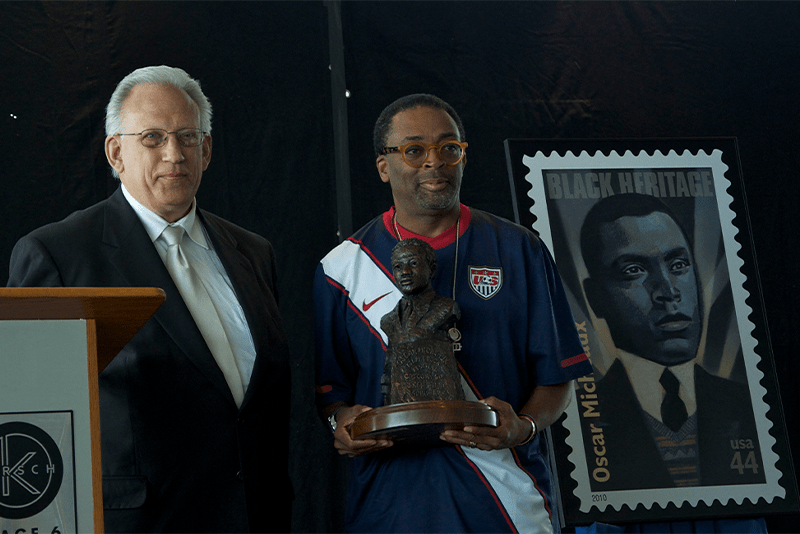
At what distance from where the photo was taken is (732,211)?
11.7 feet

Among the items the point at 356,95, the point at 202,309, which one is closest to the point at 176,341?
the point at 202,309

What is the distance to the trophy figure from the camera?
1.90 metres

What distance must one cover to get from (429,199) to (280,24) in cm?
193

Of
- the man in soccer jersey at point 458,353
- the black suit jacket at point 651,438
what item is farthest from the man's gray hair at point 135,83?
the black suit jacket at point 651,438

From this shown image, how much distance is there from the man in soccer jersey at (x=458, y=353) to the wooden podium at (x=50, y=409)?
88cm

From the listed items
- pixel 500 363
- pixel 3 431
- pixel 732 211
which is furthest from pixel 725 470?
pixel 3 431

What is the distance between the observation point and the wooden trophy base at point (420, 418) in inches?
72.1

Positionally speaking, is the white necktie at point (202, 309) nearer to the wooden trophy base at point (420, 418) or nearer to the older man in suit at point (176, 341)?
the older man in suit at point (176, 341)

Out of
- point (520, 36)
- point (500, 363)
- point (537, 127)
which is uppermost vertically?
point (520, 36)

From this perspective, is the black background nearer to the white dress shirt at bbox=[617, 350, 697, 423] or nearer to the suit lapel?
the white dress shirt at bbox=[617, 350, 697, 423]

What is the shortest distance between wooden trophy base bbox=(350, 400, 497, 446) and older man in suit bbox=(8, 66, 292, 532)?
1.39ft

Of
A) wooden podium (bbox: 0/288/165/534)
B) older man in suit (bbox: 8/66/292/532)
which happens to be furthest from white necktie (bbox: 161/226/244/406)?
wooden podium (bbox: 0/288/165/534)

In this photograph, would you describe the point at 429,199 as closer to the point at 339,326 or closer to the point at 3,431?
the point at 339,326

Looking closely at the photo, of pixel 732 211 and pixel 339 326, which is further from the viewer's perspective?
pixel 732 211
